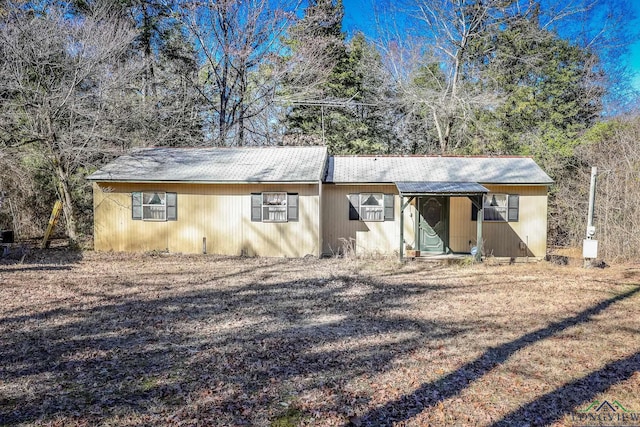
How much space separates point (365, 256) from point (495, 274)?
375 centimetres

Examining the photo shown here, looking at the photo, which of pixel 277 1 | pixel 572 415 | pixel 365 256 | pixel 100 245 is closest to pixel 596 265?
pixel 365 256

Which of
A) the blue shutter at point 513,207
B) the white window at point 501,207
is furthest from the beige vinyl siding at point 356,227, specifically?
the blue shutter at point 513,207

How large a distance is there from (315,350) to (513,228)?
10.1 meters

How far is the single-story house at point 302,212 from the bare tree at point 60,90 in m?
1.29

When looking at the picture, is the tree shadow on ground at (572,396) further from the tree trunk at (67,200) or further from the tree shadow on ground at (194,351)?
the tree trunk at (67,200)

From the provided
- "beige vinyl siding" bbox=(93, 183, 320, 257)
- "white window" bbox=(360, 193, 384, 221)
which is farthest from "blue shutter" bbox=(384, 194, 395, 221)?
"beige vinyl siding" bbox=(93, 183, 320, 257)

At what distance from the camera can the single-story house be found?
41.1 ft

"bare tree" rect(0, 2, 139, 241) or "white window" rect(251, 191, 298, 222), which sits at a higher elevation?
"bare tree" rect(0, 2, 139, 241)

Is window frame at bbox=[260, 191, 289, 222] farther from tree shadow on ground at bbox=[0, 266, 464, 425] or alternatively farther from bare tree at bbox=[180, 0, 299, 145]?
bare tree at bbox=[180, 0, 299, 145]

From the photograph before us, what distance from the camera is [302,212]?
40.9 feet

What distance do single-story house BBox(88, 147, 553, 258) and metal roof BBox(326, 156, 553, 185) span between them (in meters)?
0.08

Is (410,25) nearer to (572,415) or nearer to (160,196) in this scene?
(160,196)

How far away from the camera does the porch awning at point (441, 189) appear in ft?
36.9

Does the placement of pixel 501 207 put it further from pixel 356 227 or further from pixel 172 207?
pixel 172 207
